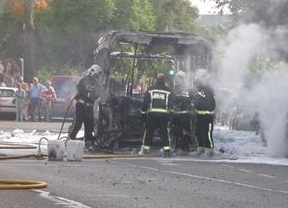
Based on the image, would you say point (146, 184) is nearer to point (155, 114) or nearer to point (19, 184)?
point (19, 184)

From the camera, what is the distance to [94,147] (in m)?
19.0

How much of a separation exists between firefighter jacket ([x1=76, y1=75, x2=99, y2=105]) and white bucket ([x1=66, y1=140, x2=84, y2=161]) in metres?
3.14

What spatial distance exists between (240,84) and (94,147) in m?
3.74

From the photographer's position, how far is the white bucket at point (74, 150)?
16094 mm

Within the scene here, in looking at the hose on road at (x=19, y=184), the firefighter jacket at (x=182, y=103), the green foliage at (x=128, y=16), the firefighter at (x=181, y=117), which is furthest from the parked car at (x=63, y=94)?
the hose on road at (x=19, y=184)

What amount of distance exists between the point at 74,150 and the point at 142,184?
417 cm

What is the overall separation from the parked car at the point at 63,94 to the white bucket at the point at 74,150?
19.6 m

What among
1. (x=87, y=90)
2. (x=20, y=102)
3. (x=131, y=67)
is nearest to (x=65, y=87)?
(x=20, y=102)

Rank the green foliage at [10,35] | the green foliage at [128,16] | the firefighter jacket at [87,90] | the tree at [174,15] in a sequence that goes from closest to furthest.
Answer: the firefighter jacket at [87,90]
the green foliage at [128,16]
the green foliage at [10,35]
the tree at [174,15]

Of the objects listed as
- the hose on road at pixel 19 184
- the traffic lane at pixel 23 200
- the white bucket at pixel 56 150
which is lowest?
the traffic lane at pixel 23 200

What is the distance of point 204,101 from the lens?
1838 cm

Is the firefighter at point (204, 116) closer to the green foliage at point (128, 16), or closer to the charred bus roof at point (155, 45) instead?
the charred bus roof at point (155, 45)

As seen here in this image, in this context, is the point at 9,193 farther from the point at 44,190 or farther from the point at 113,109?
the point at 113,109

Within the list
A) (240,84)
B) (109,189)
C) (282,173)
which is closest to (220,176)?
(282,173)
